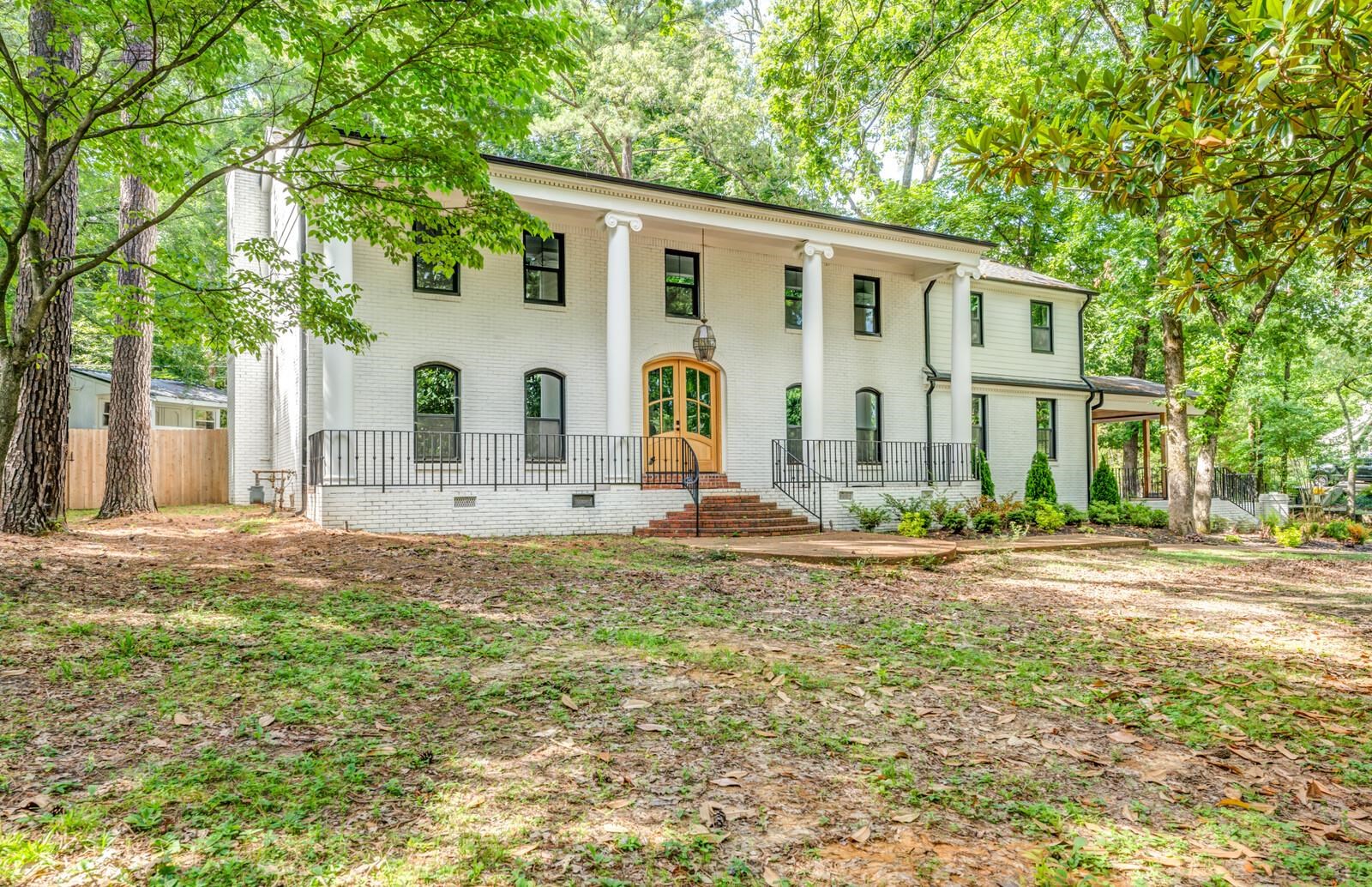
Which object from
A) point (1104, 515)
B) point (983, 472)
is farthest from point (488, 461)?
point (1104, 515)

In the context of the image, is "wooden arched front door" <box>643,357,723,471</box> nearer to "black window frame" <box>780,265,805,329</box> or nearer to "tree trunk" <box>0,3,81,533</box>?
"black window frame" <box>780,265,805,329</box>

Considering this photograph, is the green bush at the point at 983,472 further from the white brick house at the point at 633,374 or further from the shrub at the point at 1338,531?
the shrub at the point at 1338,531

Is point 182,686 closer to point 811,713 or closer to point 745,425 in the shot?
point 811,713

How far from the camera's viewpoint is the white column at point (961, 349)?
16.7 m

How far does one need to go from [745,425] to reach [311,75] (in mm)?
10451

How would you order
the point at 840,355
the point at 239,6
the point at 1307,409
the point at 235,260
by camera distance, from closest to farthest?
the point at 239,6 → the point at 840,355 → the point at 235,260 → the point at 1307,409

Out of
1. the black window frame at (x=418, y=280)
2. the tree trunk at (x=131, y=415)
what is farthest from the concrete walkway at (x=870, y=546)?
the tree trunk at (x=131, y=415)

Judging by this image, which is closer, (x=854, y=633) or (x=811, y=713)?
(x=811, y=713)

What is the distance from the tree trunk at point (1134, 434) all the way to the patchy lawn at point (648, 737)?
64.8 feet

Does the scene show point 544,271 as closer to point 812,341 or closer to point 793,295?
point 812,341

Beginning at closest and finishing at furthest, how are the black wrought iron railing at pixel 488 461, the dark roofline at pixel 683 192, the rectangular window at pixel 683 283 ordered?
the black wrought iron railing at pixel 488 461 → the dark roofline at pixel 683 192 → the rectangular window at pixel 683 283

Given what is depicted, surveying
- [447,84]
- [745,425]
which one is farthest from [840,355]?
[447,84]

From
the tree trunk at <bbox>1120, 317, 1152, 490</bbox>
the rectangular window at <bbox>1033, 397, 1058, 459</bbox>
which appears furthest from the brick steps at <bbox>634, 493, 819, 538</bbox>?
the tree trunk at <bbox>1120, 317, 1152, 490</bbox>

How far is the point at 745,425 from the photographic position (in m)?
15.8
